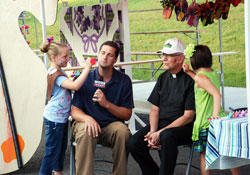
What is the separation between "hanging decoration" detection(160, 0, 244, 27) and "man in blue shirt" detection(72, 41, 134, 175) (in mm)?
1453

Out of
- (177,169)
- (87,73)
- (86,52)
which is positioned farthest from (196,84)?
(86,52)

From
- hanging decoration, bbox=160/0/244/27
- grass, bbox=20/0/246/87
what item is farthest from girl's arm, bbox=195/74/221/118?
grass, bbox=20/0/246/87

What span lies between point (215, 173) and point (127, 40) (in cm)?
166

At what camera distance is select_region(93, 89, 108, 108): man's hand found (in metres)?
3.29

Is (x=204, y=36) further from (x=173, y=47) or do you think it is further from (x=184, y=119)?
(x=184, y=119)

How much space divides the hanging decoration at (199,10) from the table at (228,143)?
2.07m

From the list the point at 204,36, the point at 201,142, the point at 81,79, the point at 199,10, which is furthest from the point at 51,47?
the point at 204,36

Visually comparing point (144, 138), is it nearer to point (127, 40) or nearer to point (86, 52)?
point (127, 40)

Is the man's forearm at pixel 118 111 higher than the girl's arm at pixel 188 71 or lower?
lower

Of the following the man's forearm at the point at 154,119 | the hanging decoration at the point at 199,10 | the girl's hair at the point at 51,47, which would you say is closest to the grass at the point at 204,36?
the hanging decoration at the point at 199,10

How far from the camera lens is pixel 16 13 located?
3.95m

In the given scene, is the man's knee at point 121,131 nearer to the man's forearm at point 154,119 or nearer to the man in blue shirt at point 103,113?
the man in blue shirt at point 103,113

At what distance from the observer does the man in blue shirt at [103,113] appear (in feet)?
10.7

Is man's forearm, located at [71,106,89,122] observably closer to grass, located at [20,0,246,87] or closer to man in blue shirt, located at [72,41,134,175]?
man in blue shirt, located at [72,41,134,175]
